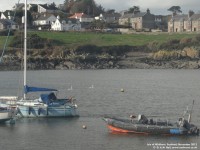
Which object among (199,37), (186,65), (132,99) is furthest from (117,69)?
(132,99)

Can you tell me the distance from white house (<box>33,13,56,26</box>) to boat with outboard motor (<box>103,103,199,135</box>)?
142 metres

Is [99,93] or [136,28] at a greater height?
[136,28]

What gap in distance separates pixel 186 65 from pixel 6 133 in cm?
9529

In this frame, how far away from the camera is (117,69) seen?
138m

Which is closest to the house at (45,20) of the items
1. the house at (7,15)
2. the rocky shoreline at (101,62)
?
the house at (7,15)

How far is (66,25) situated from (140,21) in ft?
77.4

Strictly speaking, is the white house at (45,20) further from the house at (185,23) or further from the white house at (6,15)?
the house at (185,23)

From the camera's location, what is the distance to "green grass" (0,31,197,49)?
150 m

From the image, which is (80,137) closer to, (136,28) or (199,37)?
(199,37)

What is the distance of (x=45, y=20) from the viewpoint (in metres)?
188

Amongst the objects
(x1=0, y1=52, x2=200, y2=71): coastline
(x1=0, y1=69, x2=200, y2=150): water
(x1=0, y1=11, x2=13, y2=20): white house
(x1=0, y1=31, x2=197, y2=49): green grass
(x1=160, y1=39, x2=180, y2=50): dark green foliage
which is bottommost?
(x1=0, y1=69, x2=200, y2=150): water

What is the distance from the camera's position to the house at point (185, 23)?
600 ft

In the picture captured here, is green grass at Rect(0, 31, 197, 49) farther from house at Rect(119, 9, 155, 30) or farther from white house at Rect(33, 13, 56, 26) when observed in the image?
white house at Rect(33, 13, 56, 26)

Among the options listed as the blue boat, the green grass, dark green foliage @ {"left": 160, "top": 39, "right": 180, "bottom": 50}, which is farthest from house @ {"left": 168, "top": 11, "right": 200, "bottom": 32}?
the blue boat
